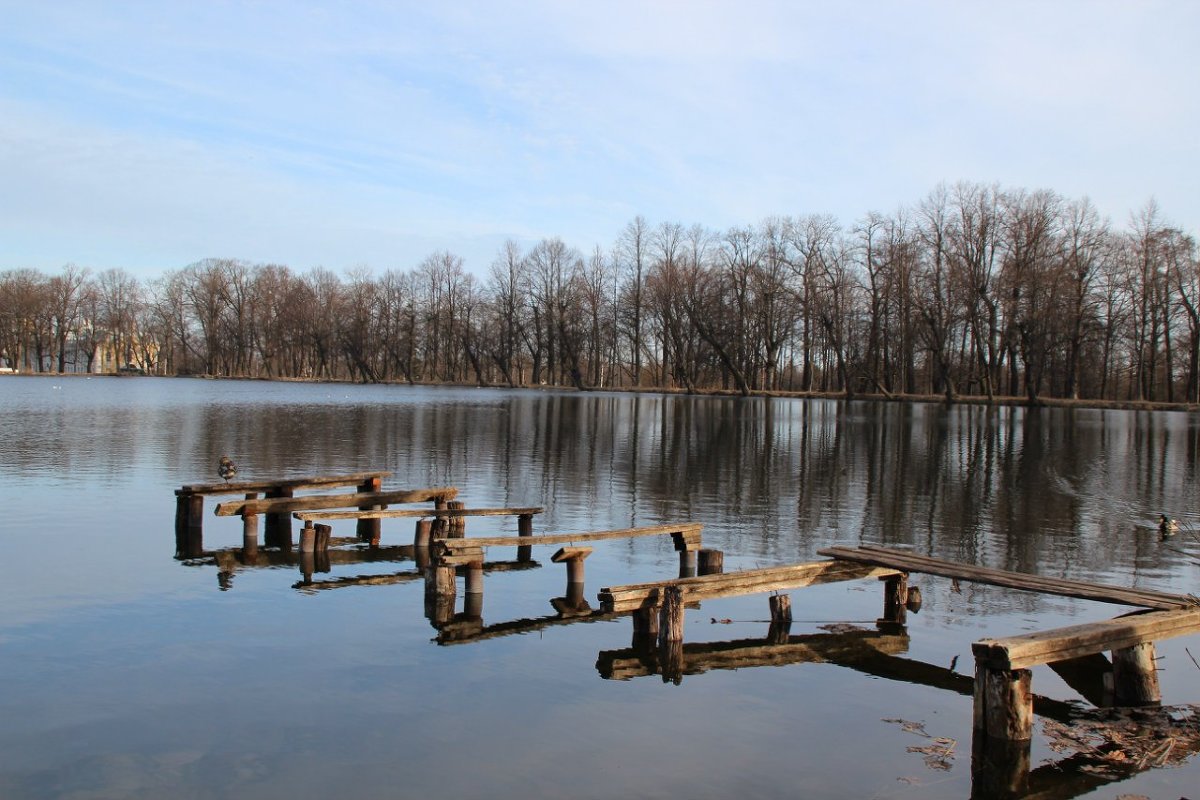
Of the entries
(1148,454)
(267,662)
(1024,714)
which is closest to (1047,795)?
(1024,714)

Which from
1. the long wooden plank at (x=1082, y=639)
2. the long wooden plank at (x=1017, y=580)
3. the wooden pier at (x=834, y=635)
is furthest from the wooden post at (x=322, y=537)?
the long wooden plank at (x=1082, y=639)

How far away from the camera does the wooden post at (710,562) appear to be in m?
13.9

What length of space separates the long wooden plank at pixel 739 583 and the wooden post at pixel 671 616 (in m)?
Answer: 0.18

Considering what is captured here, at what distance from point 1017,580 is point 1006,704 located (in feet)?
11.0

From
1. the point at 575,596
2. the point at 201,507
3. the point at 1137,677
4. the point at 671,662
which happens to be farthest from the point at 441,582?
the point at 1137,677

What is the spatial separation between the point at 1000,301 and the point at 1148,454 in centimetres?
4307

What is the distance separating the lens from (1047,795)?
748 centimetres

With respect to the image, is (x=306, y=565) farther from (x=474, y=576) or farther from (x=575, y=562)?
(x=575, y=562)

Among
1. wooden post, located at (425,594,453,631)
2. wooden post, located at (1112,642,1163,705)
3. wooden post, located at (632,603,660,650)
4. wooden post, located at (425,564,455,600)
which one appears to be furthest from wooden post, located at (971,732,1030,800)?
wooden post, located at (425,564,455,600)

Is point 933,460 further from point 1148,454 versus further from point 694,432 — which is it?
point 694,432

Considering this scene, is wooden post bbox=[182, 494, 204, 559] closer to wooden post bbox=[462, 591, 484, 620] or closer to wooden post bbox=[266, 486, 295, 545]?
wooden post bbox=[266, 486, 295, 545]

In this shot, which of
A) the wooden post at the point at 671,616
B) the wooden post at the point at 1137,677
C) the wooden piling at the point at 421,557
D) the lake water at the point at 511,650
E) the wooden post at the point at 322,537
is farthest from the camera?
the wooden post at the point at 322,537

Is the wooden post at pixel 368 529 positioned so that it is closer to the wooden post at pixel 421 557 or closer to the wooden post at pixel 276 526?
the wooden post at pixel 421 557

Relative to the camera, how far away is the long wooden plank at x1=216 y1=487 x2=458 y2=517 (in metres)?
16.0
